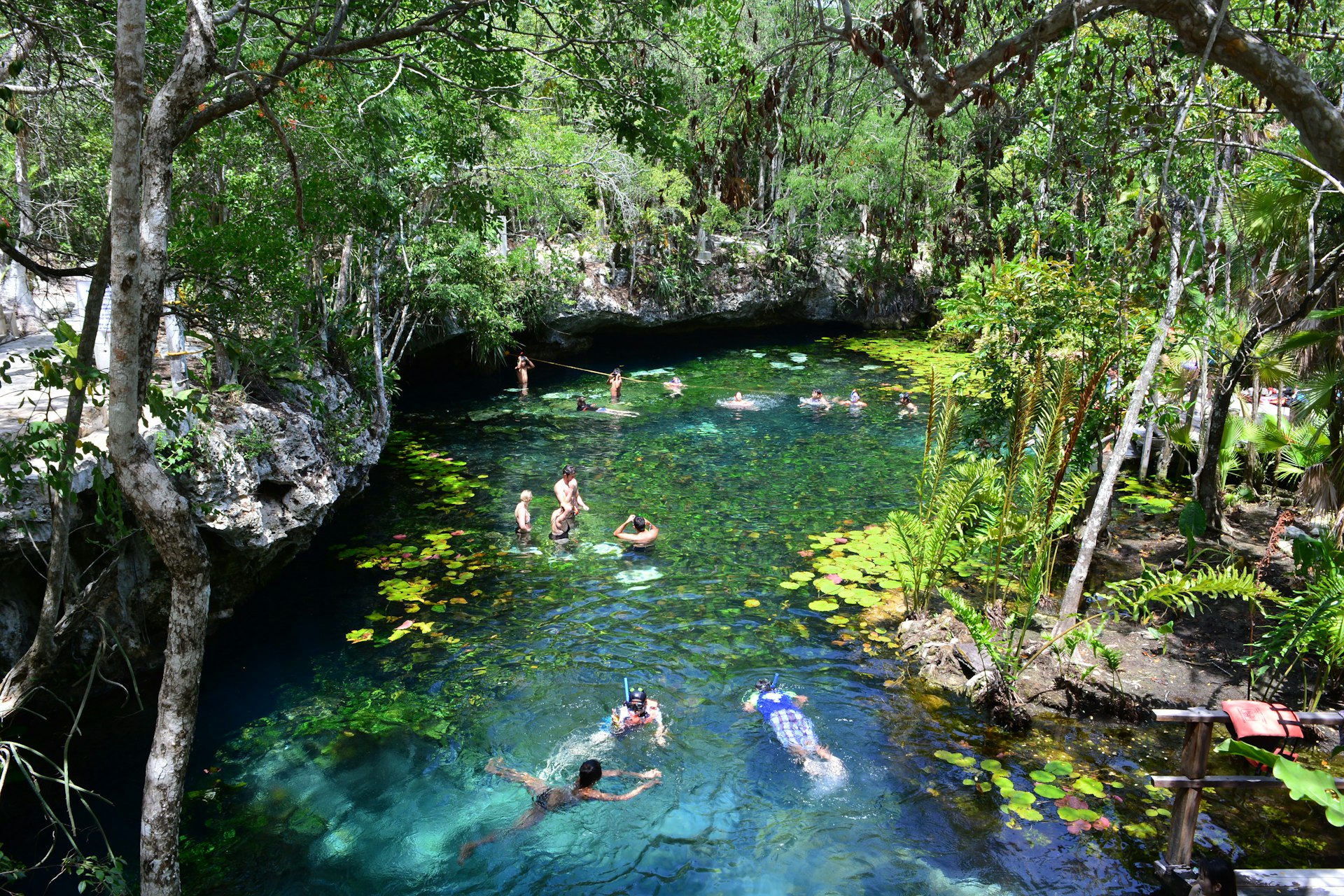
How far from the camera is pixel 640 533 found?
10.9 m

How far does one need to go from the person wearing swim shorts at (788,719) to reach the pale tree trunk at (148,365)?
441cm

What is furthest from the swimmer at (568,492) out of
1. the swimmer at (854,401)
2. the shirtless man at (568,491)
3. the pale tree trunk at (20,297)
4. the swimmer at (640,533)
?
the swimmer at (854,401)

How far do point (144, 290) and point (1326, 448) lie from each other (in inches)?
400

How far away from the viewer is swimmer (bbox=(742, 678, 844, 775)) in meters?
6.67

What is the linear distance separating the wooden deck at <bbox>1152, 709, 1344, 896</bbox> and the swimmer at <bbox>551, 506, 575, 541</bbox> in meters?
7.61

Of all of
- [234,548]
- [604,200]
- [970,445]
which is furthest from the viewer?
[604,200]

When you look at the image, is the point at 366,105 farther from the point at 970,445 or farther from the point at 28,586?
the point at 970,445

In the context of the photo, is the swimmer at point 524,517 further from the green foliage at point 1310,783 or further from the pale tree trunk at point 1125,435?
the green foliage at point 1310,783

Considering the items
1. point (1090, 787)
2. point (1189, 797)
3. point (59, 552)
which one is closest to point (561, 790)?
point (59, 552)

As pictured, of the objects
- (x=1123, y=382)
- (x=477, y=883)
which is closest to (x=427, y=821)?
(x=477, y=883)

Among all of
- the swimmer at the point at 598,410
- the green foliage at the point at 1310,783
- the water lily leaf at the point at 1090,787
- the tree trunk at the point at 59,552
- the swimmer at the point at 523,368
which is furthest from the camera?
the swimmer at the point at 523,368

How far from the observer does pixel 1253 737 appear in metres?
4.64

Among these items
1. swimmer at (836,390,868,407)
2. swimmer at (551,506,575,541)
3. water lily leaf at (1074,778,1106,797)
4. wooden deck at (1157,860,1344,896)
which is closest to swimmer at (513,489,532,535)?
swimmer at (551,506,575,541)

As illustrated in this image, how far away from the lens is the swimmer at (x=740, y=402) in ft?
62.2
